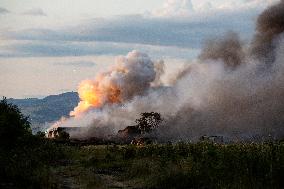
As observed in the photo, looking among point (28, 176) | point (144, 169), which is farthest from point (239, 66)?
point (28, 176)

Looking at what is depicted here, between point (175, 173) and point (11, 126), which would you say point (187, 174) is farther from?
point (11, 126)

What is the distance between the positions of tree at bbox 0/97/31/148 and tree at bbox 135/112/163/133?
176 feet

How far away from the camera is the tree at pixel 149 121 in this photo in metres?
107

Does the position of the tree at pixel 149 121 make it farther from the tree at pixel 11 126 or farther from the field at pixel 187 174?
the field at pixel 187 174

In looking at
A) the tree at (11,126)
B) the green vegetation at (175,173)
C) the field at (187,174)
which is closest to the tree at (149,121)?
the tree at (11,126)

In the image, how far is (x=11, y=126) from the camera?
156 feet

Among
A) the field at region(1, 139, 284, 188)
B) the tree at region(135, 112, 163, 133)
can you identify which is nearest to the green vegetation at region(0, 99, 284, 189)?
the field at region(1, 139, 284, 188)

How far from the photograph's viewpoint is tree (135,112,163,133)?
106875 millimetres

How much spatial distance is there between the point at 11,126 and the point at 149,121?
206 feet

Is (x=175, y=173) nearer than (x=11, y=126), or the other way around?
(x=175, y=173)

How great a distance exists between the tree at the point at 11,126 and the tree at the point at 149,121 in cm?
5356

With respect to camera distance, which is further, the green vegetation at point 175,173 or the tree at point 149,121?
the tree at point 149,121

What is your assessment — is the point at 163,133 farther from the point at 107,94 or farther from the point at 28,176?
the point at 28,176

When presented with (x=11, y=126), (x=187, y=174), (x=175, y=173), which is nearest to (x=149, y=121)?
(x=11, y=126)
